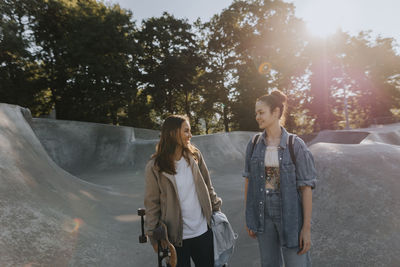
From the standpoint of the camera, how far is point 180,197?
86.2 inches

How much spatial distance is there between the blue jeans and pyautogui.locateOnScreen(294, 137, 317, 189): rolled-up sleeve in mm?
233

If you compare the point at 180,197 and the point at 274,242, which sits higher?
the point at 180,197

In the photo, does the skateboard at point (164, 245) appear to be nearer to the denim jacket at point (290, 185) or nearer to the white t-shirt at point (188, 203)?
the white t-shirt at point (188, 203)

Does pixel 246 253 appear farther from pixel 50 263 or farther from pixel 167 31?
pixel 167 31

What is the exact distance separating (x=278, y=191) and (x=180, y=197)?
841 mm

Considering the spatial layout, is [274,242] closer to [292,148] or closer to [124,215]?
[292,148]

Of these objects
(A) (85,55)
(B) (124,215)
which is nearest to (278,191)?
(B) (124,215)

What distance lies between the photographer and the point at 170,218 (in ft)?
6.91

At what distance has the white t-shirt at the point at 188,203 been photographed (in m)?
2.16

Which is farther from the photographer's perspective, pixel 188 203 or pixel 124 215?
pixel 124 215

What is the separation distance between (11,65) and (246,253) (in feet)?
81.8

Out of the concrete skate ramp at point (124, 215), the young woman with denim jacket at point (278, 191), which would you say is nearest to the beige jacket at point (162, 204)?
the young woman with denim jacket at point (278, 191)

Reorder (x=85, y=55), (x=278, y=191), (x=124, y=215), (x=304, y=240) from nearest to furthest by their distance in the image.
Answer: (x=304, y=240), (x=278, y=191), (x=124, y=215), (x=85, y=55)

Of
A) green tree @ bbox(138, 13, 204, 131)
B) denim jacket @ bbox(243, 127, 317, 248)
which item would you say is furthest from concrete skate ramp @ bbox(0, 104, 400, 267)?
green tree @ bbox(138, 13, 204, 131)
